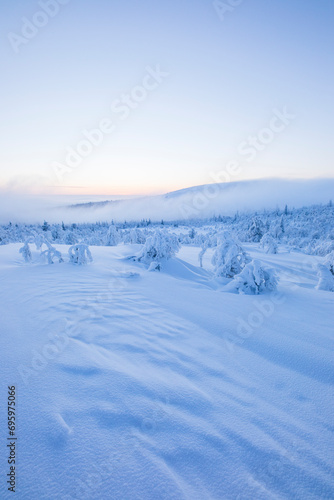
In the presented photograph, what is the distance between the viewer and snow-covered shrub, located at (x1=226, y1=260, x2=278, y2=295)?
6844 mm

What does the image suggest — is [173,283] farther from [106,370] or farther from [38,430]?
[38,430]

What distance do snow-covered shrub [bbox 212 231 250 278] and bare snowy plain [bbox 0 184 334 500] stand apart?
4786 mm

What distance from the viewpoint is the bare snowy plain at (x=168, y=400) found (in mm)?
1627

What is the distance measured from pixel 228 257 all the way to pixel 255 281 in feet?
10.4

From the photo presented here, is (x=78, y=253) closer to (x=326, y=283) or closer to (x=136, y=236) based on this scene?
(x=326, y=283)

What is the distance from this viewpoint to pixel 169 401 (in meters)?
2.34

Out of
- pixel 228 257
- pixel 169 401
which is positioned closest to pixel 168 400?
pixel 169 401

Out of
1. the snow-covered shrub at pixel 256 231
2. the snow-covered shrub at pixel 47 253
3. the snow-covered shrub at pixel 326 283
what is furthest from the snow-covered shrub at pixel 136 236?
the snow-covered shrub at pixel 326 283

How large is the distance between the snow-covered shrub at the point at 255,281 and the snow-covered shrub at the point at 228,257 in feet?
9.71

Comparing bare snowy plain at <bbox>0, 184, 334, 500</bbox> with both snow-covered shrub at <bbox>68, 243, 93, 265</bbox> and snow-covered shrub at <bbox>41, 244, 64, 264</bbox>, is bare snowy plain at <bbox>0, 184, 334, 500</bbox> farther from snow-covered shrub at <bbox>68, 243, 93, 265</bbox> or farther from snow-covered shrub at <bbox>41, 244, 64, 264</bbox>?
snow-covered shrub at <bbox>41, 244, 64, 264</bbox>

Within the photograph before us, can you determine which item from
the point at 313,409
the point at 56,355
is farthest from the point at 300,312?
the point at 56,355

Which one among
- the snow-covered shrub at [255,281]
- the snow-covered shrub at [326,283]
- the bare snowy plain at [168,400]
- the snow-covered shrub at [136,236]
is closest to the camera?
the bare snowy plain at [168,400]

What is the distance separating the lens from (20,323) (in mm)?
3967

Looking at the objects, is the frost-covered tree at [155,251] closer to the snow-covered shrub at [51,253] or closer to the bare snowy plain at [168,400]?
the snow-covered shrub at [51,253]
